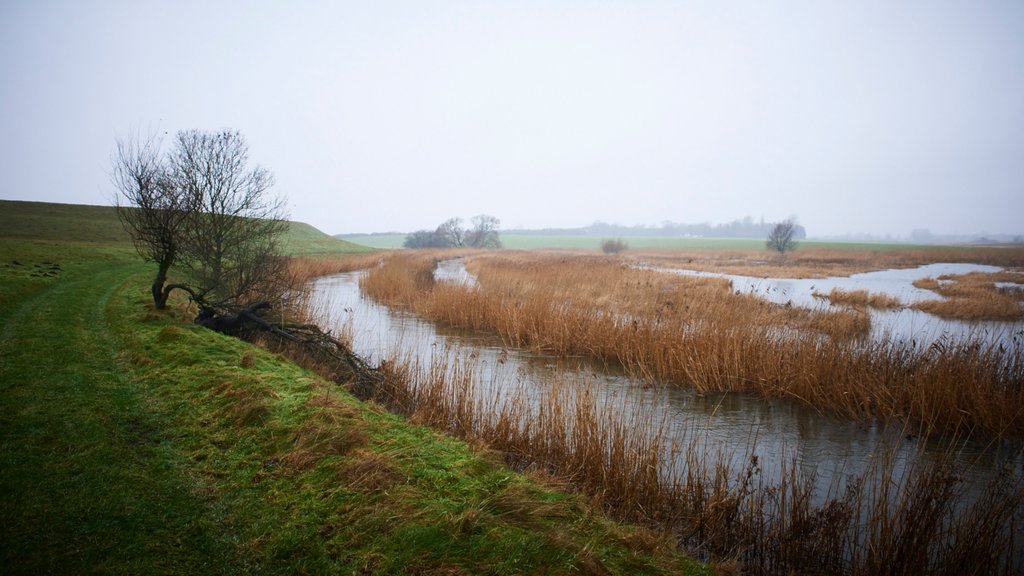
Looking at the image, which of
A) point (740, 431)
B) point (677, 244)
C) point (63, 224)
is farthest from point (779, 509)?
point (677, 244)

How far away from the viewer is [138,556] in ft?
9.79

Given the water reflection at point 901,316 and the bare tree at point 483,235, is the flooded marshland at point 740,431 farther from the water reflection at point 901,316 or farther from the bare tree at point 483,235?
the bare tree at point 483,235

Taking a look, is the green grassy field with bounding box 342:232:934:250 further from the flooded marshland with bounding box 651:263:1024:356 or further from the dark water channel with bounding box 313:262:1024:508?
the dark water channel with bounding box 313:262:1024:508

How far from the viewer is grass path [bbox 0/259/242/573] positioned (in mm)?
2982

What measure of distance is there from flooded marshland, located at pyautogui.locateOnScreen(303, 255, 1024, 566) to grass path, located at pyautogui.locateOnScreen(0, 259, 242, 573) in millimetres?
3585

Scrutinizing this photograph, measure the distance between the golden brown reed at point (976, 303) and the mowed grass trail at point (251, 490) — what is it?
18.7m

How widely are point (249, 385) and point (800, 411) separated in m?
8.75

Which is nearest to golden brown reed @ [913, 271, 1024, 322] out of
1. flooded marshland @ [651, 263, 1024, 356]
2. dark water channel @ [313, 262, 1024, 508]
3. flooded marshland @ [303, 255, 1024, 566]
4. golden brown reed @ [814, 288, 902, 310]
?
flooded marshland @ [651, 263, 1024, 356]

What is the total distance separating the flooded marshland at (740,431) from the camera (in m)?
5.22

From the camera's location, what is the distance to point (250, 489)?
3.93m

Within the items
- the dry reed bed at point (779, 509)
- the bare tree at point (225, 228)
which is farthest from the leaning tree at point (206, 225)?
the dry reed bed at point (779, 509)

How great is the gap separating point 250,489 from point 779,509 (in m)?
4.58

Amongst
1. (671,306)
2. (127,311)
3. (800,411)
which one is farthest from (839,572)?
Answer: (127,311)

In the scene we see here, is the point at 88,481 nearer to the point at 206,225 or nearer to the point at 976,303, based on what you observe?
the point at 206,225
